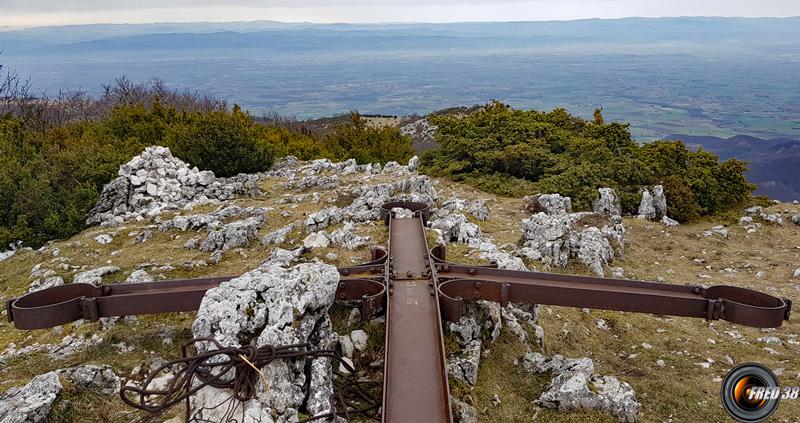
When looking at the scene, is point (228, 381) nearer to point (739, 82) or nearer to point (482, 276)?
point (482, 276)

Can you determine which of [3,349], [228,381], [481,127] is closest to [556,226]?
[228,381]

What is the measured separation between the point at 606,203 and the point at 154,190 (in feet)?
45.3

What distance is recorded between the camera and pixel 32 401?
160 inches

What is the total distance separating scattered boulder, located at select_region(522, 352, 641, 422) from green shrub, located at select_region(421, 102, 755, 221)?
415 inches

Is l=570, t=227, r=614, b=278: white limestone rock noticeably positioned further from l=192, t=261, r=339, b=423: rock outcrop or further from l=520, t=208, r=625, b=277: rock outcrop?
l=192, t=261, r=339, b=423: rock outcrop

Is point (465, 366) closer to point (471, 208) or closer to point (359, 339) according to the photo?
point (359, 339)

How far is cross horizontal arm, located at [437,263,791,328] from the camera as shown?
5102 mm

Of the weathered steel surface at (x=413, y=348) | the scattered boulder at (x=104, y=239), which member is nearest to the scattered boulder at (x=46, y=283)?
the scattered boulder at (x=104, y=239)

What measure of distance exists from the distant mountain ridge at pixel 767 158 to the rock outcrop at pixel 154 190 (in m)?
33.9

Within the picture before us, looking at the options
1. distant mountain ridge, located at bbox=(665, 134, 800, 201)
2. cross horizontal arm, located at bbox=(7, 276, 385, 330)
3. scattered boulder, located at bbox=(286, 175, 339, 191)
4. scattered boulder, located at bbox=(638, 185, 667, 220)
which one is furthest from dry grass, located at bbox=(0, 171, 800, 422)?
distant mountain ridge, located at bbox=(665, 134, 800, 201)

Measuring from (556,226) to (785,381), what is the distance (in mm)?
4700

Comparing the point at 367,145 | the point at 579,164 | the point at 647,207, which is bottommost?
the point at 367,145

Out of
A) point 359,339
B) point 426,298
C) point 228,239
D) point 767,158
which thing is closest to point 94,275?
point 228,239

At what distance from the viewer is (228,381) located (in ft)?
12.8
